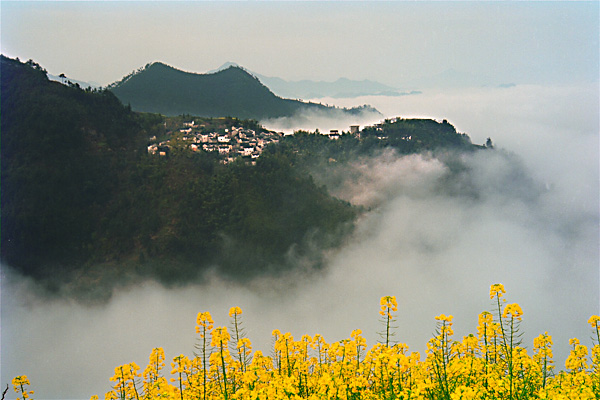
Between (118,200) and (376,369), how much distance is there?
131 metres

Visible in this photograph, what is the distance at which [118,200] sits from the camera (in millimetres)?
130500

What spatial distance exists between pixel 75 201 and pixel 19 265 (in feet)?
64.6

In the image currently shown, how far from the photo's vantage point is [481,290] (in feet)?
600

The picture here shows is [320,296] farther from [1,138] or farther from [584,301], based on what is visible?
[584,301]

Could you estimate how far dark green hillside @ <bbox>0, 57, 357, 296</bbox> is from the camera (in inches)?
4751

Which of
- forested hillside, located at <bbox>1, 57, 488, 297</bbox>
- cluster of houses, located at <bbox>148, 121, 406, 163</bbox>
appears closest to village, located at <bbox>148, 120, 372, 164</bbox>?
cluster of houses, located at <bbox>148, 121, 406, 163</bbox>

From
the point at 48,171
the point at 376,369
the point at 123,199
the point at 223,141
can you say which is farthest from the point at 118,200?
the point at 376,369

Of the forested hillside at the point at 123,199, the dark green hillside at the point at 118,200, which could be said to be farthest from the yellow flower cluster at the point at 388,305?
the forested hillside at the point at 123,199

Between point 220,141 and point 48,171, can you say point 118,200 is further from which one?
point 220,141

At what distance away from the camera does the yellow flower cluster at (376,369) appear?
790cm

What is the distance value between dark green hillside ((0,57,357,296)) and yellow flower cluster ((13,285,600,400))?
118 metres

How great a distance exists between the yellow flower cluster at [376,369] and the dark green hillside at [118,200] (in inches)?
4640

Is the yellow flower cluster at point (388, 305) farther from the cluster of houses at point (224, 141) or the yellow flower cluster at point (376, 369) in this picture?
the cluster of houses at point (224, 141)

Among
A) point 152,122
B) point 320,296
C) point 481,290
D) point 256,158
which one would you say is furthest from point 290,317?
point 481,290
